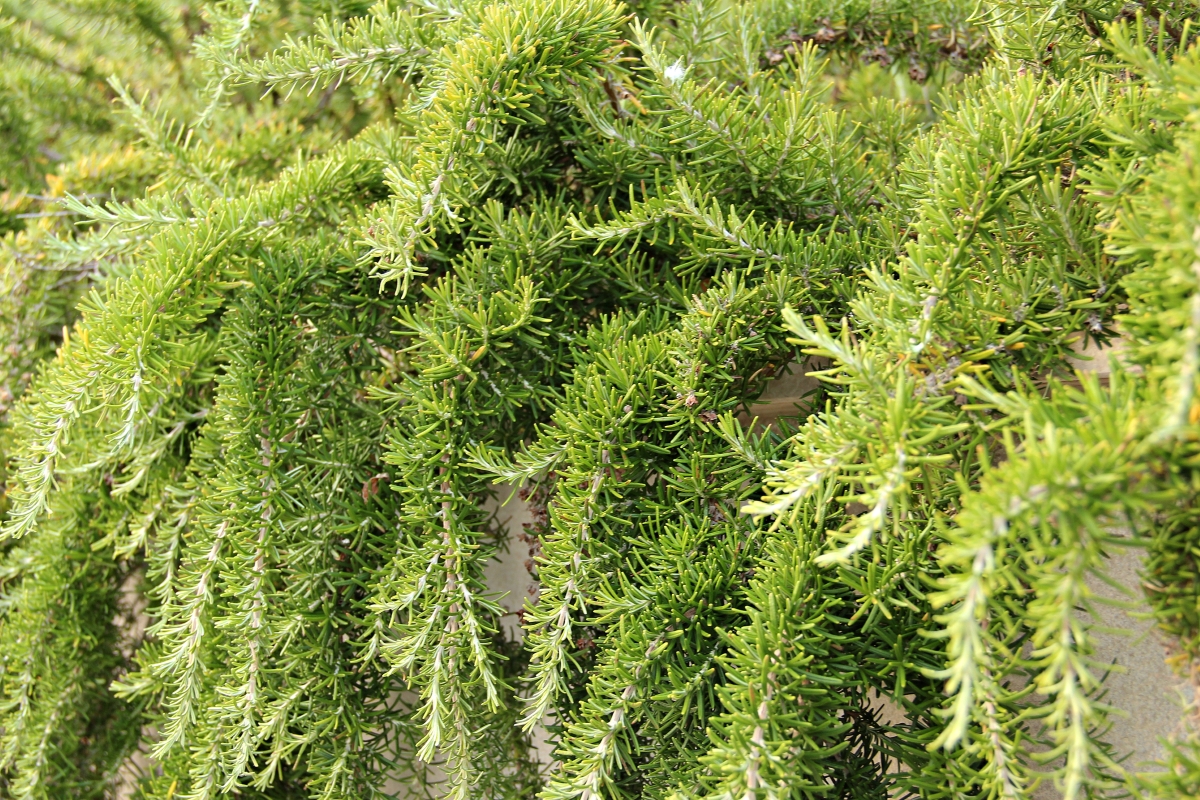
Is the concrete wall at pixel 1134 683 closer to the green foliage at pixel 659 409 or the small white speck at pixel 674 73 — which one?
the green foliage at pixel 659 409

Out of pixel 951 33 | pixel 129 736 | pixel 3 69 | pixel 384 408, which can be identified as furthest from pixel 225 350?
pixel 3 69

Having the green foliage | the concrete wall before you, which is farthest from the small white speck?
the concrete wall

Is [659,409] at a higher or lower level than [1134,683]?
higher

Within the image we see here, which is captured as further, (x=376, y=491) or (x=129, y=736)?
(x=129, y=736)

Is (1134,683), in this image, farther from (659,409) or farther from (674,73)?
(674,73)

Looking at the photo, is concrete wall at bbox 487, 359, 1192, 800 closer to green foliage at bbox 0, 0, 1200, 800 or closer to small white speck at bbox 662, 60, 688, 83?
green foliage at bbox 0, 0, 1200, 800

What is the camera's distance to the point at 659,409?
1.44 feet

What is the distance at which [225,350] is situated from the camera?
0.50m

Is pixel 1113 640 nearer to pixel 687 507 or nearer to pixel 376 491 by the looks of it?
pixel 687 507

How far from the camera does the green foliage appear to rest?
0.30m

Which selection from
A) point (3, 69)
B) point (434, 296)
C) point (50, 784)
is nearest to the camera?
point (434, 296)

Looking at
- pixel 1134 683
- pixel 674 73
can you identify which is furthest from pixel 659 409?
pixel 1134 683

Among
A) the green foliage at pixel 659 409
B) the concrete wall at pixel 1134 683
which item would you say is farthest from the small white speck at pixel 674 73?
the concrete wall at pixel 1134 683

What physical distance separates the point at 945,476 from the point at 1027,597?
0.21 ft
